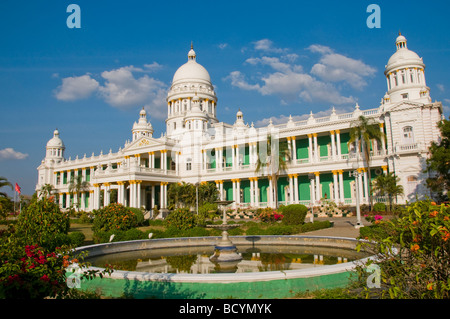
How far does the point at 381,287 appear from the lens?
577cm

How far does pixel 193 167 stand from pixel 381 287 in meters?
44.1

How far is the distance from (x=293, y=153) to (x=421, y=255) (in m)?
37.7

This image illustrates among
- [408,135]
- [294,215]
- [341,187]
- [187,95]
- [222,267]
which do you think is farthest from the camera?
[187,95]

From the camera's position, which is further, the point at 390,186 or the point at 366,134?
the point at 366,134

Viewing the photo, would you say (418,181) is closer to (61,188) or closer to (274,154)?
(274,154)

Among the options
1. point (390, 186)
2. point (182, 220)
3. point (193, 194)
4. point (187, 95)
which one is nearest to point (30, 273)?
point (182, 220)

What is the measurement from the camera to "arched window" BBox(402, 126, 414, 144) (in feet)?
109

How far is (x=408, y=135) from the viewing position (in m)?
33.5

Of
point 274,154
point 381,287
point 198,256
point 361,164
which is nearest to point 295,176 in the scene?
point 274,154

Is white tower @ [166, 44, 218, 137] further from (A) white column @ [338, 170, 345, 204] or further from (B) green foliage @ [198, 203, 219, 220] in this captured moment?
(A) white column @ [338, 170, 345, 204]

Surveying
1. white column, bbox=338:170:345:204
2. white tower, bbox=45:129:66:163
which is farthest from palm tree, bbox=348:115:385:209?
white tower, bbox=45:129:66:163

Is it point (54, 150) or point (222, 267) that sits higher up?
point (54, 150)

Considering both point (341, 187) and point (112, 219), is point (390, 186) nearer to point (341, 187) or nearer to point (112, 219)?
point (341, 187)

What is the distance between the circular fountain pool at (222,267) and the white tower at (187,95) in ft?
142
